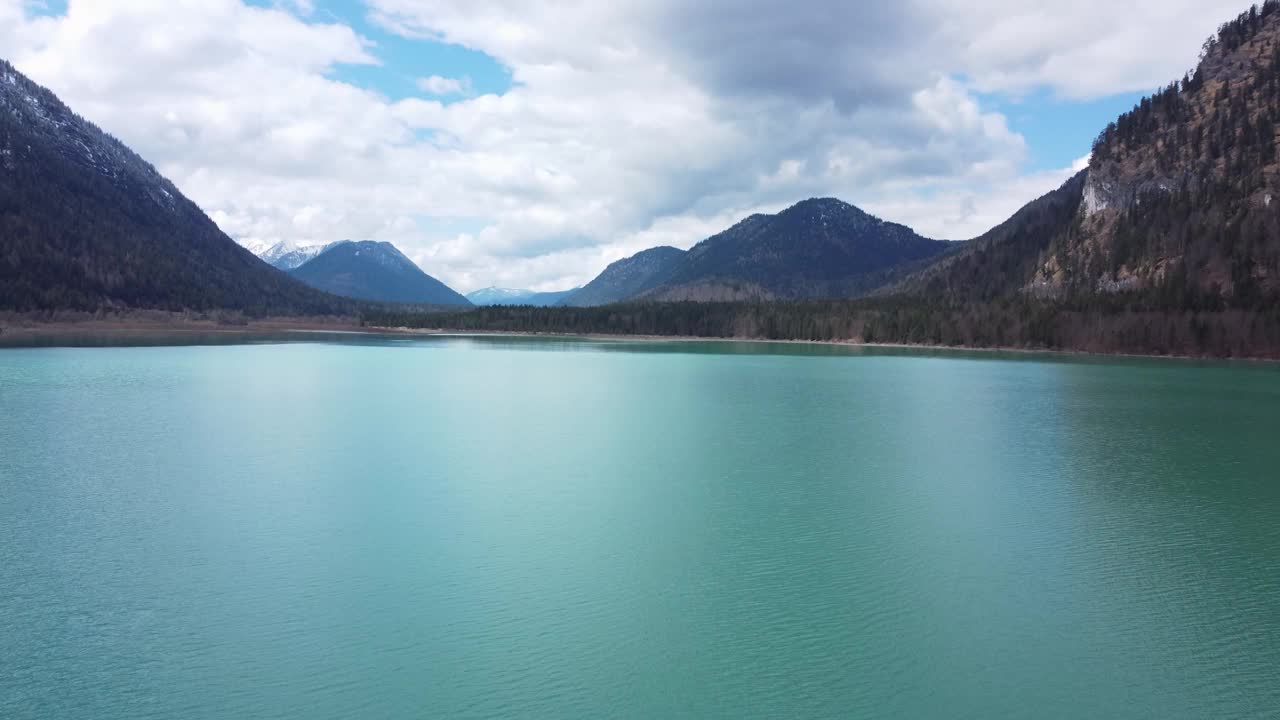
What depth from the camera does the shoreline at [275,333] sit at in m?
101

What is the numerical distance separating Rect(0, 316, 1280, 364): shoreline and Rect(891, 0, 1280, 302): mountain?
1497 cm

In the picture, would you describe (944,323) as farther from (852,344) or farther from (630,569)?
(630,569)

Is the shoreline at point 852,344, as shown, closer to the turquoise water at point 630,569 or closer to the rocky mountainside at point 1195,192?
the rocky mountainside at point 1195,192

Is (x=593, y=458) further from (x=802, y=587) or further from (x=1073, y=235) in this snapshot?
(x=1073, y=235)

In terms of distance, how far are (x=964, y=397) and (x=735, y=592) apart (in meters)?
38.1

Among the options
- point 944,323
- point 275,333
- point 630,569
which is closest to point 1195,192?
point 944,323

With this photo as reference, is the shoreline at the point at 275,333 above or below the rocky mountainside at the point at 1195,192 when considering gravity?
below

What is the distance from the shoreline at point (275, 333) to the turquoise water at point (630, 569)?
242 ft

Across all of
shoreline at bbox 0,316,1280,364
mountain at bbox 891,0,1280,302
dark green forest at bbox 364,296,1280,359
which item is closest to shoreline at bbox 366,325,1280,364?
shoreline at bbox 0,316,1280,364

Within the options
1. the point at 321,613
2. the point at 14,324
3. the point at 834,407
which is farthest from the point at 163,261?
the point at 321,613

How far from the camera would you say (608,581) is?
49.0ft

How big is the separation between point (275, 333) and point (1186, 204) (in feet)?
532

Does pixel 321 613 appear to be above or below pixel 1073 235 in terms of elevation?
below

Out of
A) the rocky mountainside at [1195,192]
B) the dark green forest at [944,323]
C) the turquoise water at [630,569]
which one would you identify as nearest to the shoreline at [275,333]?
the dark green forest at [944,323]
